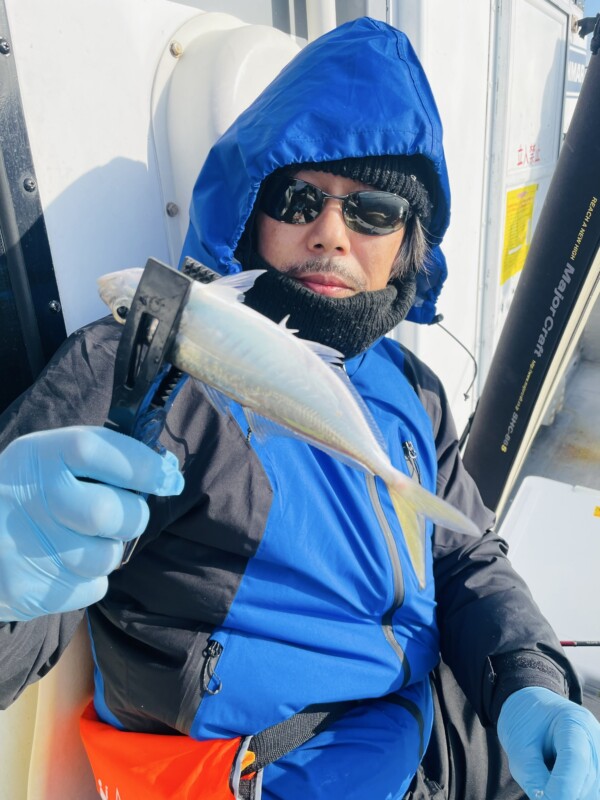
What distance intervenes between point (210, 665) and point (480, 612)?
0.87 metres

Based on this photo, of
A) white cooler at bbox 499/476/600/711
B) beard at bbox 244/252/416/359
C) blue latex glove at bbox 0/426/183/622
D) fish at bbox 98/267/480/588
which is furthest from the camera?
white cooler at bbox 499/476/600/711

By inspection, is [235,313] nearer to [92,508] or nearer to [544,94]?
Result: [92,508]

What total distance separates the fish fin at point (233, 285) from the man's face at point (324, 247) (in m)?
0.60

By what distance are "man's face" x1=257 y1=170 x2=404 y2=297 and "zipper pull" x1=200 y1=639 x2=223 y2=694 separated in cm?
94

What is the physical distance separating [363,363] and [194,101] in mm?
985

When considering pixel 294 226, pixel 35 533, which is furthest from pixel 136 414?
pixel 294 226

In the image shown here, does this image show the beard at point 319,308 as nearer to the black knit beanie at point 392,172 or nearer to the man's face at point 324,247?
the man's face at point 324,247

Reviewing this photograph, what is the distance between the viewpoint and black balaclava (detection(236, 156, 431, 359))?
4.82ft

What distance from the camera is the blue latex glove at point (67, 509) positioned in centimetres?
96

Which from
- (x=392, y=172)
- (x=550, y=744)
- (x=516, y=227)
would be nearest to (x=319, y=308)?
(x=392, y=172)

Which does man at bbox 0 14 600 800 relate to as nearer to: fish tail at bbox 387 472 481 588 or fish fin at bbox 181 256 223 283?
fish fin at bbox 181 256 223 283

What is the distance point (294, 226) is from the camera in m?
1.55

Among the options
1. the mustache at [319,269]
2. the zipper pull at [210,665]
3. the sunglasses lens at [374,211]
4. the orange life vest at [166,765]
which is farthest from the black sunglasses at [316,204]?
the orange life vest at [166,765]

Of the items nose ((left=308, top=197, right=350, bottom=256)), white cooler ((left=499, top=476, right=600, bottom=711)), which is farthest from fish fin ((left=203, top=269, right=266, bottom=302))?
white cooler ((left=499, top=476, right=600, bottom=711))
